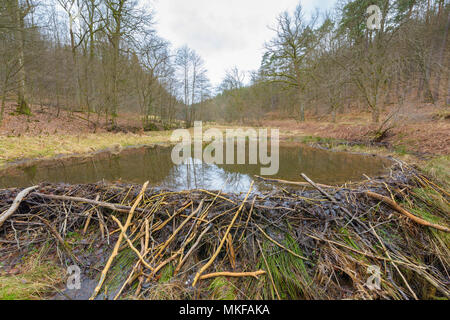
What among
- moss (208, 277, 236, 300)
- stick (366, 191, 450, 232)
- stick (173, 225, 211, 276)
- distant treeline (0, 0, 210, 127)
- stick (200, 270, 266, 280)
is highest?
distant treeline (0, 0, 210, 127)

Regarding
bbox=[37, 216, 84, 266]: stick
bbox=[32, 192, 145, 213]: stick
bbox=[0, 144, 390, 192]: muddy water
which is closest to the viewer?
bbox=[37, 216, 84, 266]: stick

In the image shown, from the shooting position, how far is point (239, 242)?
194 cm

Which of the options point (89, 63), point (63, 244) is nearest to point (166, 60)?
point (89, 63)

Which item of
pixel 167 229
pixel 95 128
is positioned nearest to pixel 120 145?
pixel 95 128

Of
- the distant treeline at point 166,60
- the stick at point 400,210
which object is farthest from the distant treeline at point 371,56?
the stick at point 400,210

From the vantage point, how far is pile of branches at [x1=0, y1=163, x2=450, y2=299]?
5.15ft

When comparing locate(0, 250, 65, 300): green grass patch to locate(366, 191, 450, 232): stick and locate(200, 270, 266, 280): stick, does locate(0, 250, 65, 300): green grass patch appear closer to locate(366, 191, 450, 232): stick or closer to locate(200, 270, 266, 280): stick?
locate(200, 270, 266, 280): stick

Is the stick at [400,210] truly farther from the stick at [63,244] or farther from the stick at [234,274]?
the stick at [63,244]

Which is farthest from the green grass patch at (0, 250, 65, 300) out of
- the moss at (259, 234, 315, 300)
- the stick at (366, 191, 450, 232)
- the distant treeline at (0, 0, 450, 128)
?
the distant treeline at (0, 0, 450, 128)

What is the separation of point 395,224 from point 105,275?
310cm

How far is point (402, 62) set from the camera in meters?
10.3

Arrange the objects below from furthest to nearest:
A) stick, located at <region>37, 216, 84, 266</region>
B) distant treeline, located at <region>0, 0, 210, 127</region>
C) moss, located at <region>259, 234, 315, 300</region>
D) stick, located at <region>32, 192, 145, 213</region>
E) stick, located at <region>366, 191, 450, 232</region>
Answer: distant treeline, located at <region>0, 0, 210, 127</region> < stick, located at <region>32, 192, 145, 213</region> < stick, located at <region>366, 191, 450, 232</region> < stick, located at <region>37, 216, 84, 266</region> < moss, located at <region>259, 234, 315, 300</region>

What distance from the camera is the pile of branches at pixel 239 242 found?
1570 millimetres

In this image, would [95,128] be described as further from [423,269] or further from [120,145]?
[423,269]
